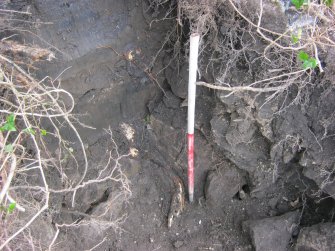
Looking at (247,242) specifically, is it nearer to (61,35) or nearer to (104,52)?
(104,52)

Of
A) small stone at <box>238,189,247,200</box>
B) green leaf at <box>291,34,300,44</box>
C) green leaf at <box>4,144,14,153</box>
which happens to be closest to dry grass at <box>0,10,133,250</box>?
green leaf at <box>4,144,14,153</box>

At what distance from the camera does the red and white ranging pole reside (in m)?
1.75

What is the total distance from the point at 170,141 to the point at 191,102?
49 centimetres

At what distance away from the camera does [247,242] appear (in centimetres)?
223

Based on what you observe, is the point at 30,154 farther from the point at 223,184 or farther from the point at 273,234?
the point at 273,234

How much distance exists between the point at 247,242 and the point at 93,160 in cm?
102

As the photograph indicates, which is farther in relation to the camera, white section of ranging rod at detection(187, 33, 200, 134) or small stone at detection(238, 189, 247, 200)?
small stone at detection(238, 189, 247, 200)

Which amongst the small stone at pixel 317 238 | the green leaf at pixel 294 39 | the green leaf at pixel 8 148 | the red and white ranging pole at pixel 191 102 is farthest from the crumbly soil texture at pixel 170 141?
the green leaf at pixel 8 148

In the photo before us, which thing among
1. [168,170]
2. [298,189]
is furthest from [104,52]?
[298,189]

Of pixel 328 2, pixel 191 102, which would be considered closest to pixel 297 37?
pixel 328 2

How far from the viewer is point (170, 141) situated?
239 cm

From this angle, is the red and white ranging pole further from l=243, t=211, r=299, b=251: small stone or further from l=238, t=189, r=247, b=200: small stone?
l=243, t=211, r=299, b=251: small stone

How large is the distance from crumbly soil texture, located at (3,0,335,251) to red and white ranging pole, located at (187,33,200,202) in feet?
0.36

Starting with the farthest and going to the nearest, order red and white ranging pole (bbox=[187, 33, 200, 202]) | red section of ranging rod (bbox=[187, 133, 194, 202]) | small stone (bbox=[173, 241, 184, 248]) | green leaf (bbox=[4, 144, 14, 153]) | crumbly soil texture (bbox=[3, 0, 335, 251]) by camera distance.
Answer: small stone (bbox=[173, 241, 184, 248]), red section of ranging rod (bbox=[187, 133, 194, 202]), crumbly soil texture (bbox=[3, 0, 335, 251]), red and white ranging pole (bbox=[187, 33, 200, 202]), green leaf (bbox=[4, 144, 14, 153])
